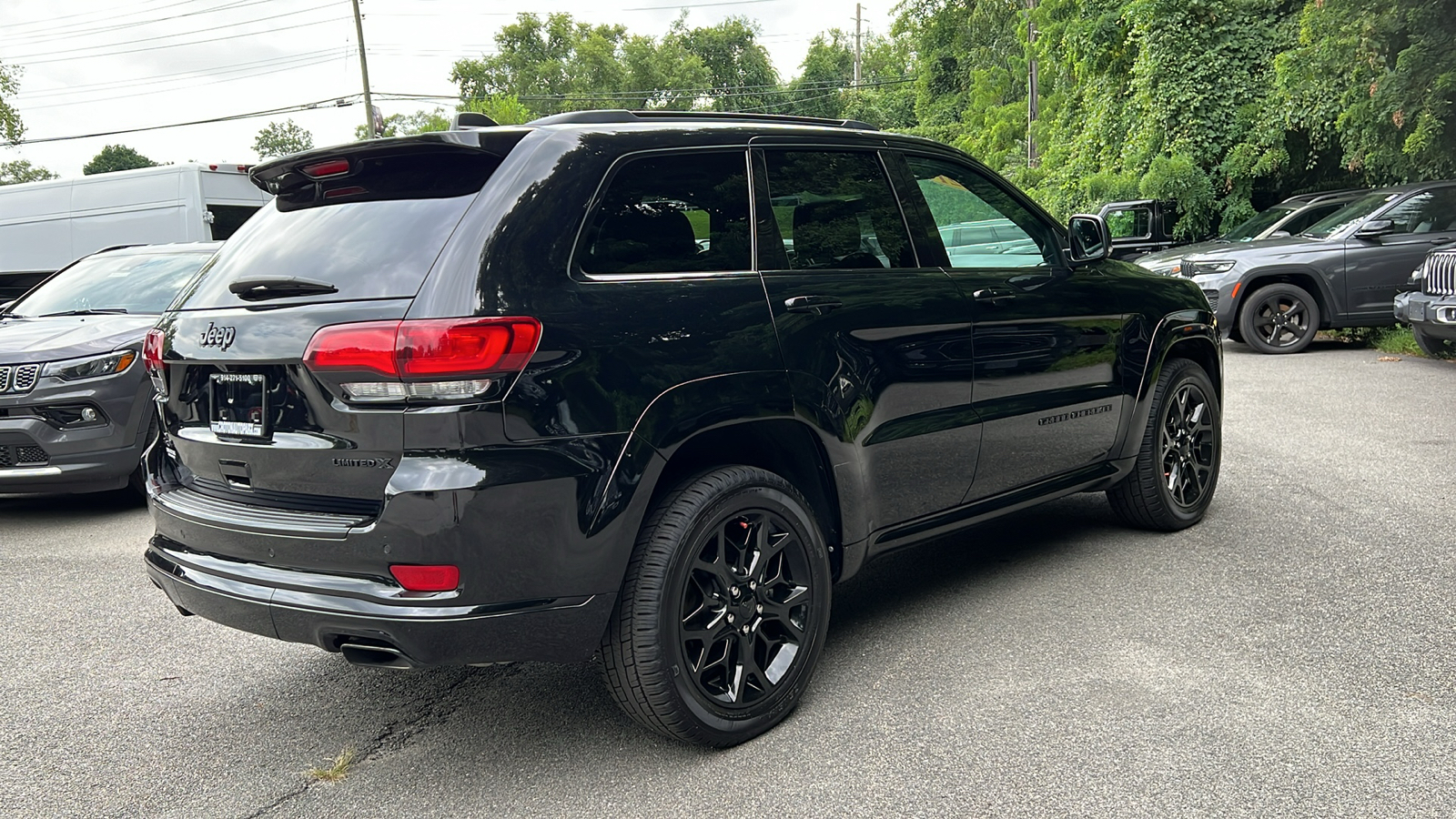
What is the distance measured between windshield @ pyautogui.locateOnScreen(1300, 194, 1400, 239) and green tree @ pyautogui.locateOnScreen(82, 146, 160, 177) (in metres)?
66.4

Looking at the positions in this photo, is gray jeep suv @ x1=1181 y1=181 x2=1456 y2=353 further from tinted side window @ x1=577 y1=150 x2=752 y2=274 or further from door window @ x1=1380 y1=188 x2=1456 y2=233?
tinted side window @ x1=577 y1=150 x2=752 y2=274

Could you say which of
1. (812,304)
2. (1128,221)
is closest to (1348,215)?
(1128,221)

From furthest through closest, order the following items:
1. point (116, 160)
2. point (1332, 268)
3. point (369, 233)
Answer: point (116, 160) → point (1332, 268) → point (369, 233)

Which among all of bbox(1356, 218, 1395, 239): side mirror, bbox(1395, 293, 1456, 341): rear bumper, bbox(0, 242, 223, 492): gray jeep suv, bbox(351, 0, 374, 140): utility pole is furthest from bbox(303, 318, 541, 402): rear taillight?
bbox(351, 0, 374, 140): utility pole

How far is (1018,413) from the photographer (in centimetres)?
441

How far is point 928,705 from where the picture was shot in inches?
139

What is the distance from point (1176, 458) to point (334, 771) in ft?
13.0

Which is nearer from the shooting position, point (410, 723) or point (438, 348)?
point (438, 348)

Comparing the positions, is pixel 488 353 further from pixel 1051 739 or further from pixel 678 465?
pixel 1051 739

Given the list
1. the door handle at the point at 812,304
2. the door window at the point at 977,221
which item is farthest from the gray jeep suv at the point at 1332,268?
the door handle at the point at 812,304

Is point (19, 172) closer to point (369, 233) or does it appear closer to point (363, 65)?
point (363, 65)

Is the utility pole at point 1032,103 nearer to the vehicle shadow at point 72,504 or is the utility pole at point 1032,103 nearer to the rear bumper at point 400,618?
the vehicle shadow at point 72,504

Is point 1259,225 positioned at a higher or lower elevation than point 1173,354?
higher

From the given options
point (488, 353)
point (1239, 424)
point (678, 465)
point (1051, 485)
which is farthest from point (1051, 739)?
point (1239, 424)
